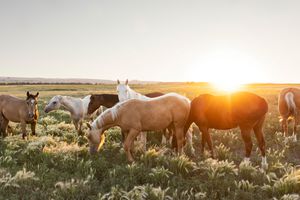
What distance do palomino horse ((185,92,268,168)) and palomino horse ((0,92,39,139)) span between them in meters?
7.03

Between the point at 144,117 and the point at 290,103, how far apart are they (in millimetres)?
8606

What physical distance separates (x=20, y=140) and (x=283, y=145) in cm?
1152

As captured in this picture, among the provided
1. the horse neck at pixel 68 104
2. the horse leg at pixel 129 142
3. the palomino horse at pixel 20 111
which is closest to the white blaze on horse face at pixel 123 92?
the palomino horse at pixel 20 111

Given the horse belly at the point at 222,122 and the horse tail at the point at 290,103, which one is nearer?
the horse belly at the point at 222,122

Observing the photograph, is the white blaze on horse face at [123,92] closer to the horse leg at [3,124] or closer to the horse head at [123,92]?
the horse head at [123,92]

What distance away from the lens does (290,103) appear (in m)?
16.9

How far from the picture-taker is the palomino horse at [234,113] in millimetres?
11570

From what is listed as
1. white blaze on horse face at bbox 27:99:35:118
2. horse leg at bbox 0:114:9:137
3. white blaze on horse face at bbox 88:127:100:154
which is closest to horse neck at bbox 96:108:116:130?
white blaze on horse face at bbox 88:127:100:154

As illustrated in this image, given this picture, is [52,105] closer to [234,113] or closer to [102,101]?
[102,101]

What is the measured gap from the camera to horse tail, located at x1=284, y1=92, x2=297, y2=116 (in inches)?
663

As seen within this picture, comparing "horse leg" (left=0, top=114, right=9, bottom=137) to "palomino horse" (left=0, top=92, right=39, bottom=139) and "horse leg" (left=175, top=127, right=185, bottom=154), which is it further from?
"horse leg" (left=175, top=127, right=185, bottom=154)

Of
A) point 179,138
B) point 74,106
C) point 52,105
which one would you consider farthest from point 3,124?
point 179,138

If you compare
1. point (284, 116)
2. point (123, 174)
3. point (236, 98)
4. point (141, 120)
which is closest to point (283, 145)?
point (284, 116)

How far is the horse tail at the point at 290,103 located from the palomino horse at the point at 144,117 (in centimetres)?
694
